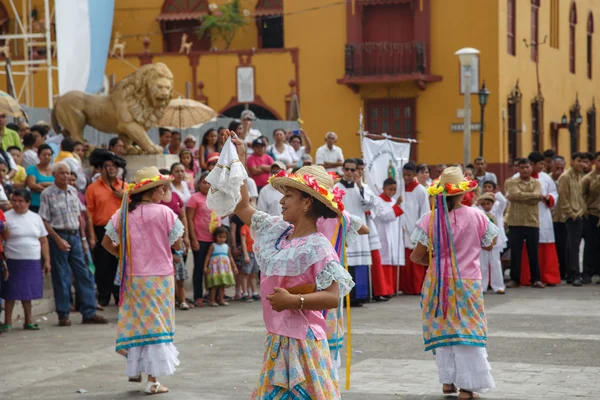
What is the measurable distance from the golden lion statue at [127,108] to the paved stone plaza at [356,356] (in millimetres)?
3146

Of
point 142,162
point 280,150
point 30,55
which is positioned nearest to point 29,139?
point 142,162

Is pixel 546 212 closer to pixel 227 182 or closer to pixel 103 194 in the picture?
pixel 103 194

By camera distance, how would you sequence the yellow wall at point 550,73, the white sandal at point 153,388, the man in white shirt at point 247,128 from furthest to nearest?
the yellow wall at point 550,73 → the man in white shirt at point 247,128 → the white sandal at point 153,388

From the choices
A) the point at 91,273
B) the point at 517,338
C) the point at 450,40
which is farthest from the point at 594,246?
the point at 450,40

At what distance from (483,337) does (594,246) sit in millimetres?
9383

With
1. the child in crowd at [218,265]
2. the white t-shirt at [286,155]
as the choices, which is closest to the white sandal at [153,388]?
the child in crowd at [218,265]

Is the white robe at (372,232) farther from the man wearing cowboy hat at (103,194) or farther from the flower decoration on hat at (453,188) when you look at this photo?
the flower decoration on hat at (453,188)

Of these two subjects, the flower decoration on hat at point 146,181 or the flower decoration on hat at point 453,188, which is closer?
the flower decoration on hat at point 453,188

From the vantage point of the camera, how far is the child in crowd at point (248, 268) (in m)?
15.0

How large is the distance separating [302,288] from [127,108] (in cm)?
1077

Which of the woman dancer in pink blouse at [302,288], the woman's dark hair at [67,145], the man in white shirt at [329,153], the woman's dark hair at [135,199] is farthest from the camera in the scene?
the man in white shirt at [329,153]

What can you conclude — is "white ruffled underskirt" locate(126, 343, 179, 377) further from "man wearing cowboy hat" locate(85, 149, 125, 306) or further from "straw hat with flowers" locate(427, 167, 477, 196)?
"man wearing cowboy hat" locate(85, 149, 125, 306)

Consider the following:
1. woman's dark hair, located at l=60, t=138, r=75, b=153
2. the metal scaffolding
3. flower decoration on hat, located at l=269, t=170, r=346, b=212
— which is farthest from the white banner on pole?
flower decoration on hat, located at l=269, t=170, r=346, b=212

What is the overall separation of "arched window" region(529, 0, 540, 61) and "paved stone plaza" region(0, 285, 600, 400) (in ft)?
71.2
